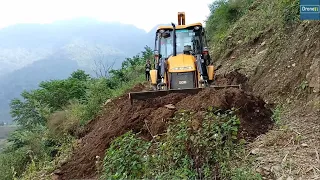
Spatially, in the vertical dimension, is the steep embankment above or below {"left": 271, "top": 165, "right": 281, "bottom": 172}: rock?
above

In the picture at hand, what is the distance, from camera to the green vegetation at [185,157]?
156 inches

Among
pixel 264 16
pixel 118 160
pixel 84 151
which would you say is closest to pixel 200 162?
pixel 118 160

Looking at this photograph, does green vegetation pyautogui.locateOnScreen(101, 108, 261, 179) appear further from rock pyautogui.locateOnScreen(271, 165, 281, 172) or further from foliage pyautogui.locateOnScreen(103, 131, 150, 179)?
rock pyautogui.locateOnScreen(271, 165, 281, 172)

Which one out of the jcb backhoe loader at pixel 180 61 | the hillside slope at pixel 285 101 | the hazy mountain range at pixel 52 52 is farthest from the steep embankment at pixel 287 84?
the hazy mountain range at pixel 52 52

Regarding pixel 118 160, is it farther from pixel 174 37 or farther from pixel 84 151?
pixel 174 37

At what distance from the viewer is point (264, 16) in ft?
41.3

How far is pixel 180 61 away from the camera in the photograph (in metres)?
8.48

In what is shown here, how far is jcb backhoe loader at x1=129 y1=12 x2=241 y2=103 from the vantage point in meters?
8.39

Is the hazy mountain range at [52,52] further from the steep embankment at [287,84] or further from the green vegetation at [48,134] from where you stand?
the steep embankment at [287,84]

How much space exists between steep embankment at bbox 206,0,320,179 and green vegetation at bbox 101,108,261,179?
40 cm

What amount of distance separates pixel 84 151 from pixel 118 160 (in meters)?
3.17

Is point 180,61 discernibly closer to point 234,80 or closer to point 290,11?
point 234,80

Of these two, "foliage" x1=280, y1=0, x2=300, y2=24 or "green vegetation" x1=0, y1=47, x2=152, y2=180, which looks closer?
"green vegetation" x1=0, y1=47, x2=152, y2=180

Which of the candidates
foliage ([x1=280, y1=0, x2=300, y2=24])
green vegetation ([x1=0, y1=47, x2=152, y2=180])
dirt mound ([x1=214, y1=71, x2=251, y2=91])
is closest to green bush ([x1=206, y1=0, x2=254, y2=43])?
green vegetation ([x1=0, y1=47, x2=152, y2=180])
